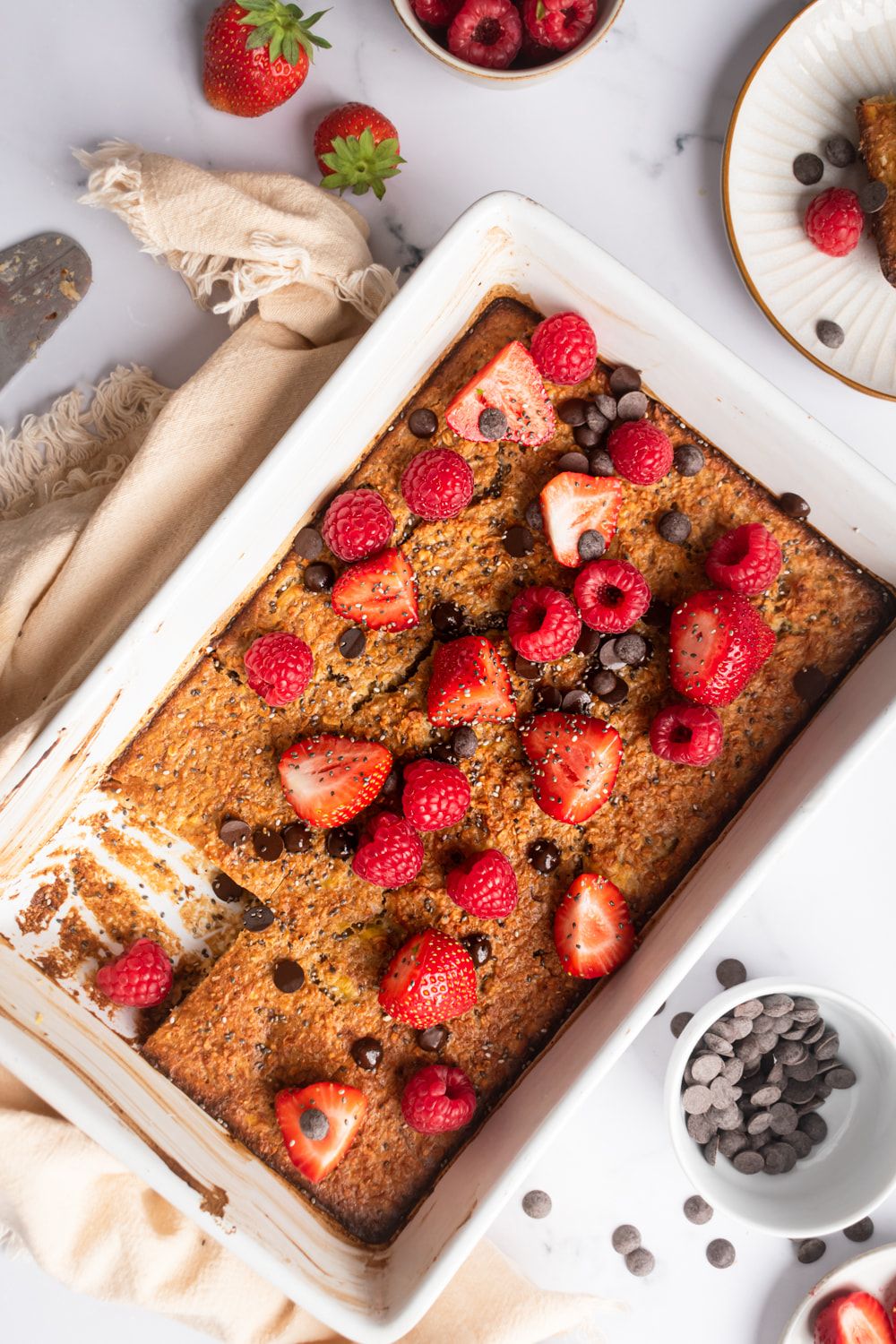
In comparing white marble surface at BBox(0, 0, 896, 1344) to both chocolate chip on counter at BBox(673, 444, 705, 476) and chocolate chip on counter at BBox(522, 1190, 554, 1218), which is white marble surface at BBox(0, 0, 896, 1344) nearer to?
chocolate chip on counter at BBox(673, 444, 705, 476)

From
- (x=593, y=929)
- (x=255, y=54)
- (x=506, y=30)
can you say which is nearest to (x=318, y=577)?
(x=593, y=929)

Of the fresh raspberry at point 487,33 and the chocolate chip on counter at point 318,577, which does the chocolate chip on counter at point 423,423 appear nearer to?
the chocolate chip on counter at point 318,577

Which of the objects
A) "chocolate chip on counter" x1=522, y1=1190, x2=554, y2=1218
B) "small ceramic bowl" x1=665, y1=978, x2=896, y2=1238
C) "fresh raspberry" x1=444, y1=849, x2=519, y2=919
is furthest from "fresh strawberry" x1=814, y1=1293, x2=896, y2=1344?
"fresh raspberry" x1=444, y1=849, x2=519, y2=919

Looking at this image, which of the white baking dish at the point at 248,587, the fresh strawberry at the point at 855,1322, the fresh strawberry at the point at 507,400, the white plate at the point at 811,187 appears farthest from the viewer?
the fresh strawberry at the point at 855,1322

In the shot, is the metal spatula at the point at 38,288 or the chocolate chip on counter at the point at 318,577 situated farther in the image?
the metal spatula at the point at 38,288

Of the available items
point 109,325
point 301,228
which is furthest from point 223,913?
point 301,228

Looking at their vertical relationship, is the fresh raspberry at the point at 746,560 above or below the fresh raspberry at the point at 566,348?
below

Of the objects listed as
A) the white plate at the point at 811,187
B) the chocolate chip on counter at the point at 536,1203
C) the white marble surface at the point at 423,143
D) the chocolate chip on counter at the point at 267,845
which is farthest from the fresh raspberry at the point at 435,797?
the white plate at the point at 811,187
